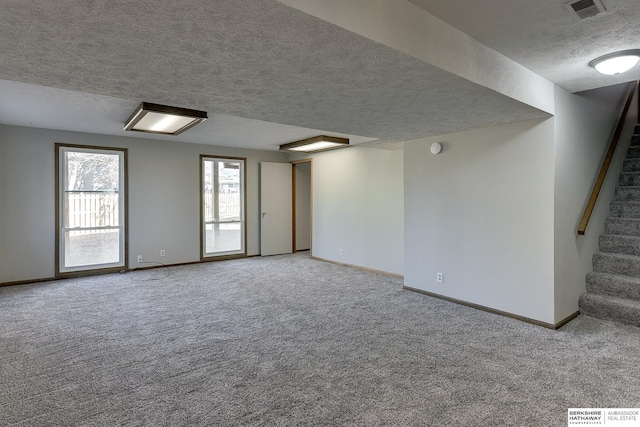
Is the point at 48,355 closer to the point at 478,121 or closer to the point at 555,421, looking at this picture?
the point at 555,421

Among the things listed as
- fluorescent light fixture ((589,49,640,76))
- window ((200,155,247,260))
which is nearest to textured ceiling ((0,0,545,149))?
fluorescent light fixture ((589,49,640,76))

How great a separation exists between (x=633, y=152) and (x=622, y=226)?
1351 millimetres

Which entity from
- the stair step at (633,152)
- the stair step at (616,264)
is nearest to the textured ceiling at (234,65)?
the stair step at (616,264)

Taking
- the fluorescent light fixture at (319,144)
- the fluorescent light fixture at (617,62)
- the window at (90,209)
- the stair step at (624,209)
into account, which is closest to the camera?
the fluorescent light fixture at (617,62)

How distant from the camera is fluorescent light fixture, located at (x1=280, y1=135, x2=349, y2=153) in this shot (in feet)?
19.3

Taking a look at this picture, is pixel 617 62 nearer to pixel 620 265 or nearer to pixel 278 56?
pixel 620 265

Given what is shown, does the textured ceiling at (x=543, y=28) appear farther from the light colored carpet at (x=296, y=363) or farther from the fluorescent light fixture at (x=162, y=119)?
the fluorescent light fixture at (x=162, y=119)

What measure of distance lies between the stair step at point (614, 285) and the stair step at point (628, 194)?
120 centimetres

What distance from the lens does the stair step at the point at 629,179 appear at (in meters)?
4.36

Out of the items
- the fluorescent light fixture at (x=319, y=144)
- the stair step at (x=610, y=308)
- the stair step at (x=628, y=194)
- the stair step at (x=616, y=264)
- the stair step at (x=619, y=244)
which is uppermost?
the fluorescent light fixture at (x=319, y=144)

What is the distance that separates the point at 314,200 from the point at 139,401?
5.59 meters

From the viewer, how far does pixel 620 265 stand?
3750mm

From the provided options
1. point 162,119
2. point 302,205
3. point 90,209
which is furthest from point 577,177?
point 90,209

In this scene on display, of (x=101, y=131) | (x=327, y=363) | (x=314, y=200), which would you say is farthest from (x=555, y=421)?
(x=101, y=131)
